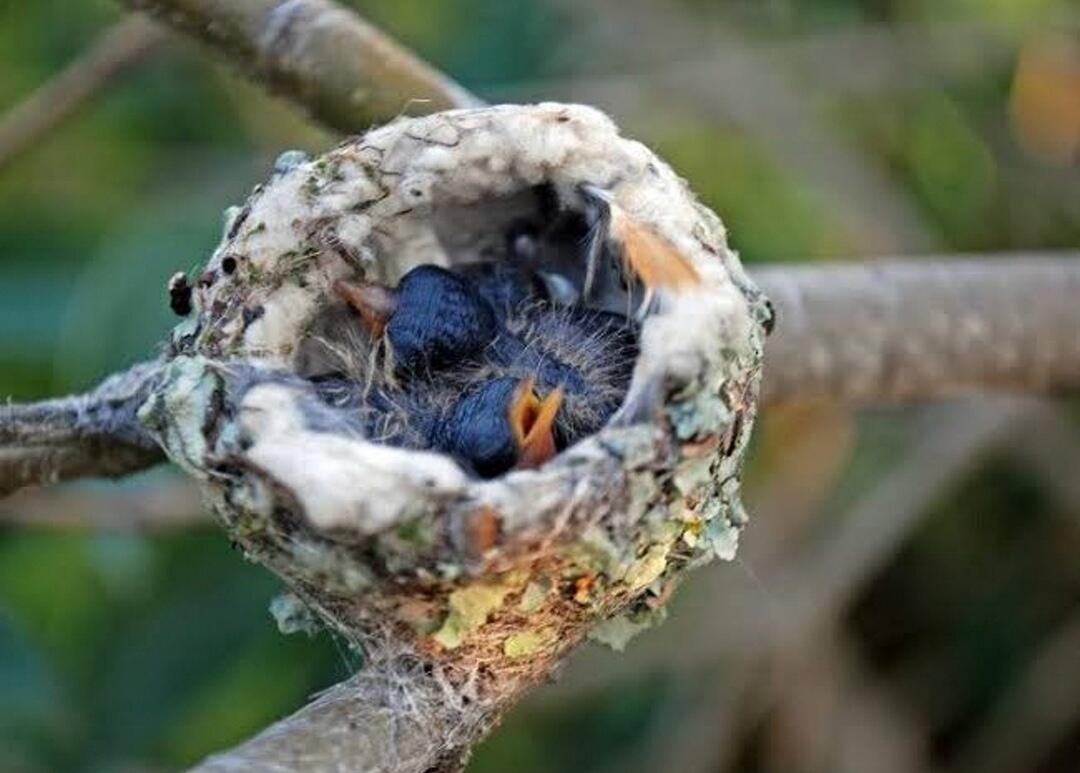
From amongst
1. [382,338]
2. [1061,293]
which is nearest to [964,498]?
[1061,293]

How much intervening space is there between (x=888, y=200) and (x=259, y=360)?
2.17m

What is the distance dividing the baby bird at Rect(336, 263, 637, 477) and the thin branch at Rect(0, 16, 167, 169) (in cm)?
95

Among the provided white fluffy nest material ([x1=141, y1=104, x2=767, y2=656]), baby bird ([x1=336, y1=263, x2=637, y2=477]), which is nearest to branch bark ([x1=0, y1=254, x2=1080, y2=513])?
baby bird ([x1=336, y1=263, x2=637, y2=477])

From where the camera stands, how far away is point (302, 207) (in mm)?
1545

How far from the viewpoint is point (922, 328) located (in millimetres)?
2037

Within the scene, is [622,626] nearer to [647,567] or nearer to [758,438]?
[647,567]

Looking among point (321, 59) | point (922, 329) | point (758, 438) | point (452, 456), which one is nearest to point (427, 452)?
point (452, 456)

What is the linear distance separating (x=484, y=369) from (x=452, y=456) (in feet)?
0.98

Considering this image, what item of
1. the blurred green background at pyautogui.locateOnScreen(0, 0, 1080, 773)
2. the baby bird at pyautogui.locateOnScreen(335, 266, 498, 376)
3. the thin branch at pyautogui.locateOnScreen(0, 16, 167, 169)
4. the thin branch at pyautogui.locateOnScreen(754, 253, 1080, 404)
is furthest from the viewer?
the blurred green background at pyautogui.locateOnScreen(0, 0, 1080, 773)

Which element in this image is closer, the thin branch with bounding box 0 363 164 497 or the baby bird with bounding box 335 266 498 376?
the thin branch with bounding box 0 363 164 497

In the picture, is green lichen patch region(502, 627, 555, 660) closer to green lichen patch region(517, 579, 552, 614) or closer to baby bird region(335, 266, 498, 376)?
green lichen patch region(517, 579, 552, 614)

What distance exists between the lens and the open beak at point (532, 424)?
4.61 ft

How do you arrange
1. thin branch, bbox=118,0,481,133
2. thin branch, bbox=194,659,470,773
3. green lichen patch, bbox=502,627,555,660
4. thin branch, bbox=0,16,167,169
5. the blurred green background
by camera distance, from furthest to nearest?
1. the blurred green background
2. thin branch, bbox=0,16,167,169
3. thin branch, bbox=118,0,481,133
4. green lichen patch, bbox=502,627,555,660
5. thin branch, bbox=194,659,470,773

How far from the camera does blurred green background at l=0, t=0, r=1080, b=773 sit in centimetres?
279
